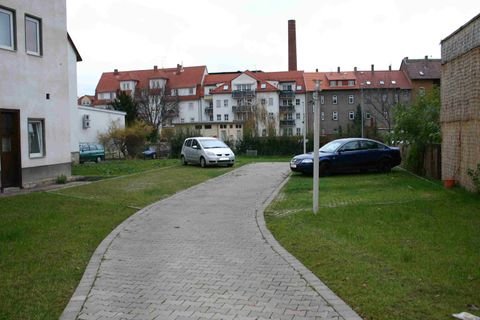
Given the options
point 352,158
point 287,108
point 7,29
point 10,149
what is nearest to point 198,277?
point 10,149

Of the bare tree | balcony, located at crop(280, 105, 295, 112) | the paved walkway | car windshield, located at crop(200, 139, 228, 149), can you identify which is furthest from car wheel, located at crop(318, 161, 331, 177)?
balcony, located at crop(280, 105, 295, 112)

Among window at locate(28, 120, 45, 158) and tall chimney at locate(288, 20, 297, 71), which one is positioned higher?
tall chimney at locate(288, 20, 297, 71)

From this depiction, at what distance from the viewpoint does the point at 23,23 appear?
17.4m

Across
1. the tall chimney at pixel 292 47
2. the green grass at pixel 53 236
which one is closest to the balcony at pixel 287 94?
the tall chimney at pixel 292 47

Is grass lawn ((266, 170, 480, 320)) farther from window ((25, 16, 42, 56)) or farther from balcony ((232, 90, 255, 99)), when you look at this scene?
balcony ((232, 90, 255, 99))

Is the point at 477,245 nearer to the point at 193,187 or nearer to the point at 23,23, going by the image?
the point at 193,187

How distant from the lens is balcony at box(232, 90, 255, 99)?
90.6 metres

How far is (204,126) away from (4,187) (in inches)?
2183

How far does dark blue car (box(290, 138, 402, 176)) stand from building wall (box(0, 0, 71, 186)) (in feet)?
30.2

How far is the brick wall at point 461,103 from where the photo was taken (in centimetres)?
1321

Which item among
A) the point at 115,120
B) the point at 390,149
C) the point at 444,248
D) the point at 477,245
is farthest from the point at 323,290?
the point at 115,120

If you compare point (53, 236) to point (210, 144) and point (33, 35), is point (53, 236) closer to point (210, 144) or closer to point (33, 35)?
point (33, 35)

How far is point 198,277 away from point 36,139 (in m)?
13.7

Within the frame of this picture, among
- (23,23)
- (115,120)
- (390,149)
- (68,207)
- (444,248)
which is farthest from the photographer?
(115,120)
